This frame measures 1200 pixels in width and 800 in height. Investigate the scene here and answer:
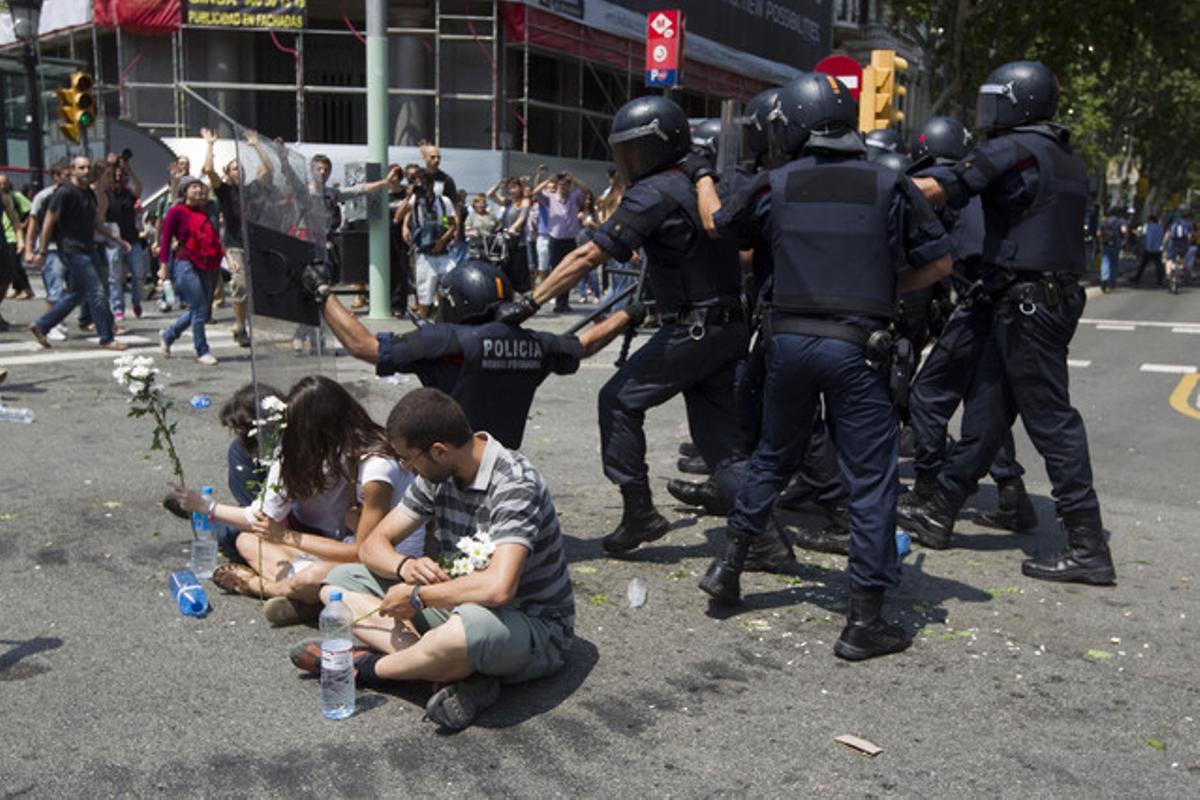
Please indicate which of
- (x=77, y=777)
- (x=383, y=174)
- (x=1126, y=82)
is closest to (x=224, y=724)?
(x=77, y=777)

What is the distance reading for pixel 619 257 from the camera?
16.4 ft

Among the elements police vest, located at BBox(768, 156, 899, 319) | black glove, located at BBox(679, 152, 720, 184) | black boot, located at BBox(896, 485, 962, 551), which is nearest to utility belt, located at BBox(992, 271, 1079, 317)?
black boot, located at BBox(896, 485, 962, 551)

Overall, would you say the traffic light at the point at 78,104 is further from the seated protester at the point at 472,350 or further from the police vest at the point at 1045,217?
the police vest at the point at 1045,217

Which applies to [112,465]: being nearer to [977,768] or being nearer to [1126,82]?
[977,768]

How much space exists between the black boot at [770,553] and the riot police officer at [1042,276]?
1.05 metres

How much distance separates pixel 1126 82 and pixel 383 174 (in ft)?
119

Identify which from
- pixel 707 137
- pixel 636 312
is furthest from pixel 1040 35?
pixel 636 312

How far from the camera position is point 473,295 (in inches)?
184

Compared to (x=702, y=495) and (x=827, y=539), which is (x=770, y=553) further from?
(x=702, y=495)

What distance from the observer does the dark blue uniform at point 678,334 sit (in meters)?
5.00

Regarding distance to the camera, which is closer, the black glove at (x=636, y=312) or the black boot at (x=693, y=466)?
the black glove at (x=636, y=312)

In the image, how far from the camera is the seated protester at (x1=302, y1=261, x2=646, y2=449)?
15.0 ft

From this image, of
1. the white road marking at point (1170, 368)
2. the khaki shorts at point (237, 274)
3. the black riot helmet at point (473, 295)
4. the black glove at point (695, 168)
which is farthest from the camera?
the white road marking at point (1170, 368)

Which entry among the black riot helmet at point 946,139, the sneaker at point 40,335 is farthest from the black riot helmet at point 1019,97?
the sneaker at point 40,335
